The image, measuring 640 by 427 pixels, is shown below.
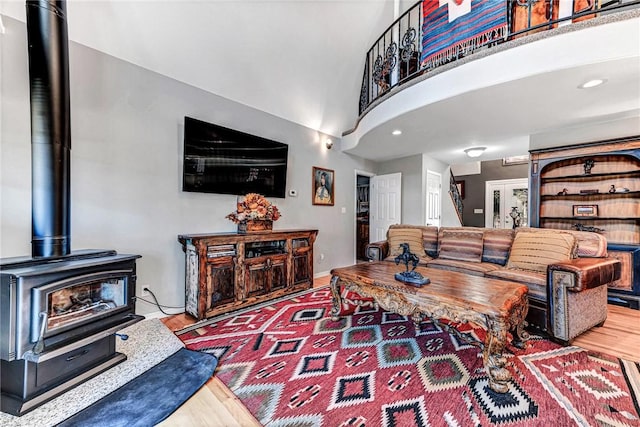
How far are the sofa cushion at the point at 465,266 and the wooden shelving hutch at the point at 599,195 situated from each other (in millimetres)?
1571

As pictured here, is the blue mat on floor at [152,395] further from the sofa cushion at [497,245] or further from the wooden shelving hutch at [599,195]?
the wooden shelving hutch at [599,195]

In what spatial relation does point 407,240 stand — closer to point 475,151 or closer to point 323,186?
point 323,186

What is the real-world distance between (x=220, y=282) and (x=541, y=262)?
11.1ft

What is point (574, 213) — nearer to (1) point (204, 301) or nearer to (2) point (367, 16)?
(2) point (367, 16)

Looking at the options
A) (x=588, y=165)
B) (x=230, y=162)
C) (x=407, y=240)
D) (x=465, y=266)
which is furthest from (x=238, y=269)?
(x=588, y=165)

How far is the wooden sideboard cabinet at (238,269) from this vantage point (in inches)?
107

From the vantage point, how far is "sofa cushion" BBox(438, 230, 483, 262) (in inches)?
135

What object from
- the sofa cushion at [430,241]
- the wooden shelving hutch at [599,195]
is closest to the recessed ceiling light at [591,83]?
the wooden shelving hutch at [599,195]

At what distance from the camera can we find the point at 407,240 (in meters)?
3.88

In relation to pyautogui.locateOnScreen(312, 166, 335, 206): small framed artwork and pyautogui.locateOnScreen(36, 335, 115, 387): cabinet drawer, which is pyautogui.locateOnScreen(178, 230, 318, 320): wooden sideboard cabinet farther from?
pyautogui.locateOnScreen(312, 166, 335, 206): small framed artwork

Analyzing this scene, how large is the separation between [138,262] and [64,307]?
1.02 meters

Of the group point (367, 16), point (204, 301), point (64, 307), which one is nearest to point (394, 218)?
point (367, 16)

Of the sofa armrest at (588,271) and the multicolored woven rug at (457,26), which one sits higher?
the multicolored woven rug at (457,26)

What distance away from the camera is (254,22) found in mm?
3039
